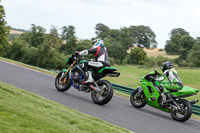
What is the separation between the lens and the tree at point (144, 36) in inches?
6182

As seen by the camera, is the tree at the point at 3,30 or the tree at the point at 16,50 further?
the tree at the point at 16,50

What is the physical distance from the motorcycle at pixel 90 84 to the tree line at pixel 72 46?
5591 cm

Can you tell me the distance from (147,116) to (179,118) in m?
1.10

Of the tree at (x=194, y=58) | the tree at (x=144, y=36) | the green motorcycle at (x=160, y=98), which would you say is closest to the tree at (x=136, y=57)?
the tree at (x=194, y=58)

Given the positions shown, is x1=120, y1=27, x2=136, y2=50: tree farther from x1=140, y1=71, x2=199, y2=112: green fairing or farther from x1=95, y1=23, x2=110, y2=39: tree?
x1=140, y1=71, x2=199, y2=112: green fairing

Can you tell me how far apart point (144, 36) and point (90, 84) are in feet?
496

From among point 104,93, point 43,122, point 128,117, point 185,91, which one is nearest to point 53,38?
point 104,93

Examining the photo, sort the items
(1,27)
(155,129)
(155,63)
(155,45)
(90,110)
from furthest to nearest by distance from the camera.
→ (155,45), (155,63), (1,27), (90,110), (155,129)

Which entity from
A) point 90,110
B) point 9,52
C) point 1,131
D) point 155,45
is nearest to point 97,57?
point 90,110

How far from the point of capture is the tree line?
8931cm

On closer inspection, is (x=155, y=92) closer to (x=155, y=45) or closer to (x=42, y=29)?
(x=42, y=29)

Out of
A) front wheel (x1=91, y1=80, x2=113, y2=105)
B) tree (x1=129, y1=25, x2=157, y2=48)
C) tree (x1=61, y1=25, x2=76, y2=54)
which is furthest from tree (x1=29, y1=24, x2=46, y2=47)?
front wheel (x1=91, y1=80, x2=113, y2=105)

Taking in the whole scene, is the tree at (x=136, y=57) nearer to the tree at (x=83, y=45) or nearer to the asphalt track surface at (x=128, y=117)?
the tree at (x=83, y=45)

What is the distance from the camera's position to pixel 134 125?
864 centimetres
